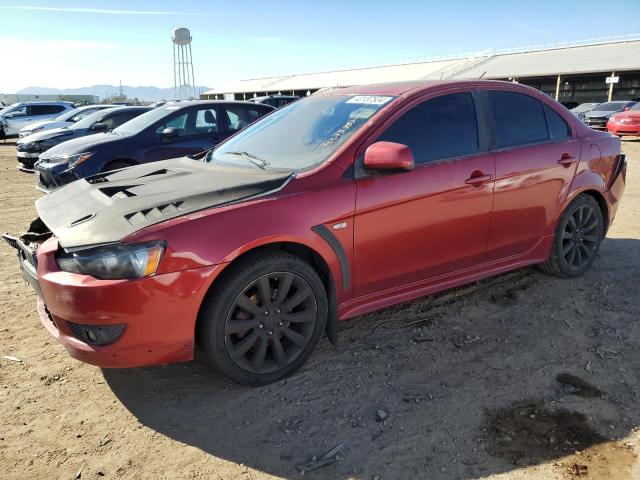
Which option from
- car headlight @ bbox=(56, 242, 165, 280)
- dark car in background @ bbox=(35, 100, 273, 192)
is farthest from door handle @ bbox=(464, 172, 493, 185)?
dark car in background @ bbox=(35, 100, 273, 192)

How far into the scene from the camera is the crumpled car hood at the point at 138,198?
266 cm

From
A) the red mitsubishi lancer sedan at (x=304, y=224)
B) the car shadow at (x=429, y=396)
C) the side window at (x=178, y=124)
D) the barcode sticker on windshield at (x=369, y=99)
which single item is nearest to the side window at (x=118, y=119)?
the side window at (x=178, y=124)

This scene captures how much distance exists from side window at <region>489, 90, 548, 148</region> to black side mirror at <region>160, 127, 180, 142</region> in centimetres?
480

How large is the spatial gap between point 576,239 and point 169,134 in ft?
17.7

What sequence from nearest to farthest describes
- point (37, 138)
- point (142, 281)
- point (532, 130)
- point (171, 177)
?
1. point (142, 281)
2. point (171, 177)
3. point (532, 130)
4. point (37, 138)

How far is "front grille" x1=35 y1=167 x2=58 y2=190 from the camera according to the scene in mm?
6993

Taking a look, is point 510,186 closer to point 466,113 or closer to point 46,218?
point 466,113

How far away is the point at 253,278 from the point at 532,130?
2.63 meters

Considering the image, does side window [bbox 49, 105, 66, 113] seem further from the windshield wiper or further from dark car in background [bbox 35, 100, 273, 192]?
the windshield wiper

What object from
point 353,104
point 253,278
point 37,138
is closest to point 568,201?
point 353,104

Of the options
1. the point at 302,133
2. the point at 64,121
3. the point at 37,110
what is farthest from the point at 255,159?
the point at 37,110

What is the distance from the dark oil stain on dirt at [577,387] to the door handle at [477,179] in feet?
4.45

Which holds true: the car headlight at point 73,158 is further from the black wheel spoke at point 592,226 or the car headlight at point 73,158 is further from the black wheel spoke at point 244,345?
the black wheel spoke at point 592,226

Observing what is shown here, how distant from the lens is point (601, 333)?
3.59 meters
